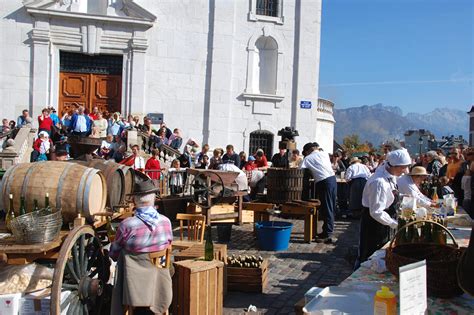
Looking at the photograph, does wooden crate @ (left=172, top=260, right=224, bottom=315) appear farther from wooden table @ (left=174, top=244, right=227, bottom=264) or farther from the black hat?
the black hat

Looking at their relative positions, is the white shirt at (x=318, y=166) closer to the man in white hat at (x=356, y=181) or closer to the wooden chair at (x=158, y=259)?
the man in white hat at (x=356, y=181)

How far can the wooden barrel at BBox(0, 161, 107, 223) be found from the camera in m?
6.02

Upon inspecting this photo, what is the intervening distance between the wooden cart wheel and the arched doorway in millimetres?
12481

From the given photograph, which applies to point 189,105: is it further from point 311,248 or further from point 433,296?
point 433,296

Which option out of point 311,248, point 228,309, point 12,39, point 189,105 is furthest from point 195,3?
point 228,309

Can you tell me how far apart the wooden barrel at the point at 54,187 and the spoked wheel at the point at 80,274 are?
22.7 inches

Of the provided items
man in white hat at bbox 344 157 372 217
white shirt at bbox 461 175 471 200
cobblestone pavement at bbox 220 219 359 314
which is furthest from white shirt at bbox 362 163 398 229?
man in white hat at bbox 344 157 372 217

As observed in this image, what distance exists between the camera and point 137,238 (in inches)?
200

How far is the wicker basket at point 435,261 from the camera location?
145 inches

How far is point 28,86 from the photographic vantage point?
20.6 metres

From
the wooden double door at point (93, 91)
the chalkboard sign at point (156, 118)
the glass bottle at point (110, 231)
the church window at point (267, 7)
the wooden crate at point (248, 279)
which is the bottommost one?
the wooden crate at point (248, 279)

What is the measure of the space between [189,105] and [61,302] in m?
17.8

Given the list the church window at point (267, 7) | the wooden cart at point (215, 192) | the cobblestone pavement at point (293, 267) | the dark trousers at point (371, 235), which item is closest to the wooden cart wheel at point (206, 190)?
the wooden cart at point (215, 192)

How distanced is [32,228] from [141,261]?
1.10 metres
